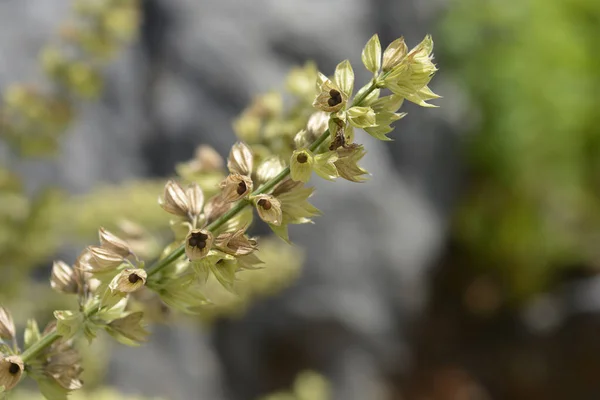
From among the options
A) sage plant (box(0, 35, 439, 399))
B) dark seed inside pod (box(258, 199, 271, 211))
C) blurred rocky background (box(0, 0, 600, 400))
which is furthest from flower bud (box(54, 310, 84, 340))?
blurred rocky background (box(0, 0, 600, 400))

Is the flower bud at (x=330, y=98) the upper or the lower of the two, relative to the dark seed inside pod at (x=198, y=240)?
upper

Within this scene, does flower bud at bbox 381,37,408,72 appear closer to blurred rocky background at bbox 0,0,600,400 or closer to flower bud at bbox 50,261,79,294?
flower bud at bbox 50,261,79,294

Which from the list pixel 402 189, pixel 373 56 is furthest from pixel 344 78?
pixel 402 189

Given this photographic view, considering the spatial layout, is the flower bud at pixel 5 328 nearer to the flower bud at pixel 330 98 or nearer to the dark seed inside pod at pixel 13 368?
the dark seed inside pod at pixel 13 368

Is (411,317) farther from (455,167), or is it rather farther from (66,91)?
(66,91)

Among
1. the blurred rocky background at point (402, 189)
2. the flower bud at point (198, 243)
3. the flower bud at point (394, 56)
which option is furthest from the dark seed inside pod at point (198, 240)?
the blurred rocky background at point (402, 189)
